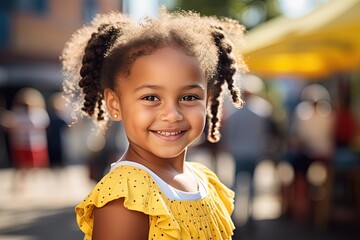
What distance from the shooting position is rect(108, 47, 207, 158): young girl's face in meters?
2.17

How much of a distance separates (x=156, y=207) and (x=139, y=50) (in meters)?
0.53

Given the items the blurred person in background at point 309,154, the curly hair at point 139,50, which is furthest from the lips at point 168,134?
the blurred person in background at point 309,154

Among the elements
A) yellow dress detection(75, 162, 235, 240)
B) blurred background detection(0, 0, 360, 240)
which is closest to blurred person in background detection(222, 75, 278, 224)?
blurred background detection(0, 0, 360, 240)

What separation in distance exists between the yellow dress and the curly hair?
364mm

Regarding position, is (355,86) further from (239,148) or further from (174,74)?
(174,74)

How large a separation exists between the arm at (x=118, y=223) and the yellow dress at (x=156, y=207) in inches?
0.9

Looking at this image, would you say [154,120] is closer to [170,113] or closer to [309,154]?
[170,113]

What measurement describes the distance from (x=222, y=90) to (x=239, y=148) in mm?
5211

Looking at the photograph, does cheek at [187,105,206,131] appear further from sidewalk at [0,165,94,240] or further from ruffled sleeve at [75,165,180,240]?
sidewalk at [0,165,94,240]

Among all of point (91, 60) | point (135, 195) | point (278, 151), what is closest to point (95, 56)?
point (91, 60)

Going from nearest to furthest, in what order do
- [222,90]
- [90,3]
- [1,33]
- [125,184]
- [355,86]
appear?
1. [125,184]
2. [222,90]
3. [355,86]
4. [1,33]
5. [90,3]

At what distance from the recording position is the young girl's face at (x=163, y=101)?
217 cm

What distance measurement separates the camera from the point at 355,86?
18.3m

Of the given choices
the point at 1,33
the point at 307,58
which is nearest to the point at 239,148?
the point at 307,58
